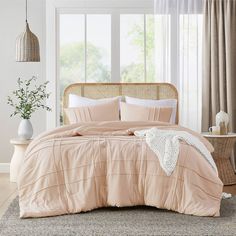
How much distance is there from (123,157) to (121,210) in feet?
1.44

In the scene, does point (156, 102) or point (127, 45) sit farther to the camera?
point (127, 45)

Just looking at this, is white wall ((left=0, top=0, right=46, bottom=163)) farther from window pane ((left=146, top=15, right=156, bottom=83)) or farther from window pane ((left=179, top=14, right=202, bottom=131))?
window pane ((left=179, top=14, right=202, bottom=131))

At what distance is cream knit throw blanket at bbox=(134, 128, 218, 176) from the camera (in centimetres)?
444

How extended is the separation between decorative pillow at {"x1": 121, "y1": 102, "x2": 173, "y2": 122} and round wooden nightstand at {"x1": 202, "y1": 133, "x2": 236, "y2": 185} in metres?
0.51

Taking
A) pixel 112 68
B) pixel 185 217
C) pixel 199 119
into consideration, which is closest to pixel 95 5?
pixel 112 68

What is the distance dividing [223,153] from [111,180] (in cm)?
228

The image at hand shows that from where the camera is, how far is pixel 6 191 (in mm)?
5781

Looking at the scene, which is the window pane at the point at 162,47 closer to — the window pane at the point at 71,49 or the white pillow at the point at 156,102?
the white pillow at the point at 156,102

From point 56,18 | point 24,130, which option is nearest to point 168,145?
point 24,130

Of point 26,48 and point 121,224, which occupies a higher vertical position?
point 26,48

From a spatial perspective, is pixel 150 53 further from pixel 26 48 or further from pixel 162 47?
pixel 26 48

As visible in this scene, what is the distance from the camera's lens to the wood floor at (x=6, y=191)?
16.6 ft

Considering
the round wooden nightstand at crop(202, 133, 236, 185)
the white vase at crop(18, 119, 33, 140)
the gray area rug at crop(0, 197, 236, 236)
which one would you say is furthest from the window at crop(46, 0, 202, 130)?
the gray area rug at crop(0, 197, 236, 236)

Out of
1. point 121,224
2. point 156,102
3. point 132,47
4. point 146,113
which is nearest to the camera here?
point 121,224
